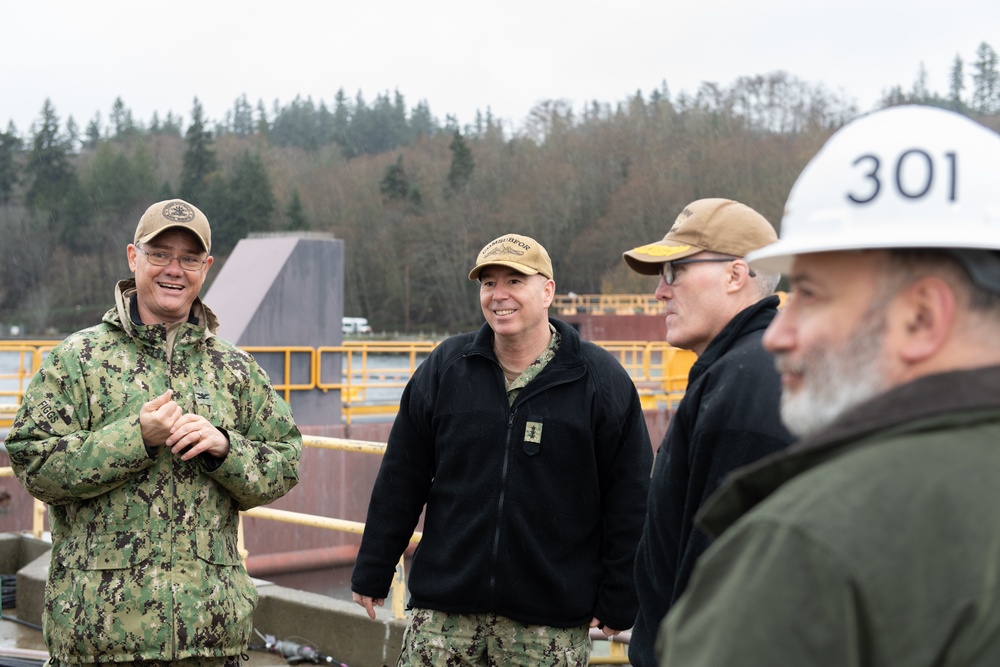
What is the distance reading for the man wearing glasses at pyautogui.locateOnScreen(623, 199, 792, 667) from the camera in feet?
8.29

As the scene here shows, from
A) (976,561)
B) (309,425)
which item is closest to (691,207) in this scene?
(976,561)

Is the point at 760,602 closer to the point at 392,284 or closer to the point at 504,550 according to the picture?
the point at 504,550

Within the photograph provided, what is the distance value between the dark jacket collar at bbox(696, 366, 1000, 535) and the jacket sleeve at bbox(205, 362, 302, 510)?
103 inches

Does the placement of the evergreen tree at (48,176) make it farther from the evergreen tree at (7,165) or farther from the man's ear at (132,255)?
the man's ear at (132,255)

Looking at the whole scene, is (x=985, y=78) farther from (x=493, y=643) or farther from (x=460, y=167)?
(x=493, y=643)

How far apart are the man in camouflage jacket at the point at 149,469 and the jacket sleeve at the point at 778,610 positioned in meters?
2.60

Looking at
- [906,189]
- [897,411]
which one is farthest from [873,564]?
[906,189]

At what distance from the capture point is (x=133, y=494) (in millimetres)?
3551

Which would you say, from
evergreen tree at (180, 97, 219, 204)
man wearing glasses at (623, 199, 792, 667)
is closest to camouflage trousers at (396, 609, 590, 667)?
man wearing glasses at (623, 199, 792, 667)

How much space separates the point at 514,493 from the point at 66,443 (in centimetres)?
150

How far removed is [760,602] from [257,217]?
8150 cm

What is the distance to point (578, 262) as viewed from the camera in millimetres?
84188

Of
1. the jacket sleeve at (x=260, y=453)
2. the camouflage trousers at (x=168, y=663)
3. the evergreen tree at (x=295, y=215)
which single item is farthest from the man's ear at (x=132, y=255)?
the evergreen tree at (x=295, y=215)

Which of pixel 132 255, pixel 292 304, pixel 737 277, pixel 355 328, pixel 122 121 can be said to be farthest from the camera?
pixel 122 121
